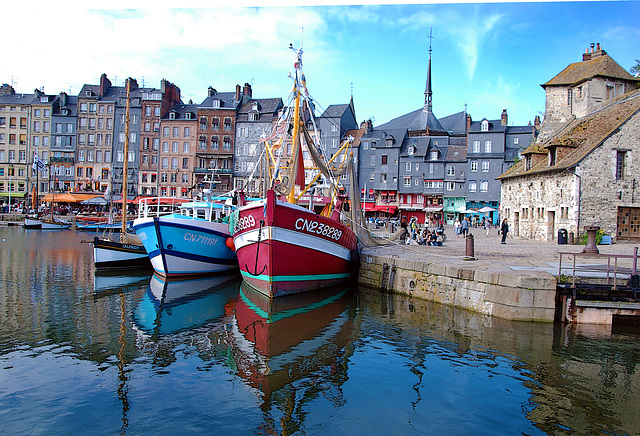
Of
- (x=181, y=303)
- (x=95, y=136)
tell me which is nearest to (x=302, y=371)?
(x=181, y=303)

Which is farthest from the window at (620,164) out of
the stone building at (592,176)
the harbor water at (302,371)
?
the harbor water at (302,371)

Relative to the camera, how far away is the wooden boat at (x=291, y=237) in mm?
14391

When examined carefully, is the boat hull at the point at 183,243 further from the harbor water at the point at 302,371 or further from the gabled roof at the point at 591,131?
the gabled roof at the point at 591,131

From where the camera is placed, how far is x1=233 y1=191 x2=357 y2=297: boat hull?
14.3m

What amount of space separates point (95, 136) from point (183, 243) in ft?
180

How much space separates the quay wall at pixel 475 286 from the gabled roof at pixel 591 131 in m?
12.2

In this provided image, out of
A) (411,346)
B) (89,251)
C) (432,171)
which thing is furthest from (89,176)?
(411,346)

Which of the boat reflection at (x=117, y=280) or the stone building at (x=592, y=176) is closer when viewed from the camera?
the boat reflection at (x=117, y=280)

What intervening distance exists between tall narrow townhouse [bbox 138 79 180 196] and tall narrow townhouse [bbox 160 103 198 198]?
0.87 m

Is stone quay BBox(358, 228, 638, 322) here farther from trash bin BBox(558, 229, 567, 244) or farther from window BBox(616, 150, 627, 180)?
window BBox(616, 150, 627, 180)

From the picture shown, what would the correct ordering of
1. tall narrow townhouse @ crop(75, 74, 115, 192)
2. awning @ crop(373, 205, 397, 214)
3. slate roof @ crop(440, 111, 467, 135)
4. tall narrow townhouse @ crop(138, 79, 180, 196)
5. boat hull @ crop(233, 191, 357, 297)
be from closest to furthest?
1. boat hull @ crop(233, 191, 357, 297)
2. awning @ crop(373, 205, 397, 214)
3. slate roof @ crop(440, 111, 467, 135)
4. tall narrow townhouse @ crop(138, 79, 180, 196)
5. tall narrow townhouse @ crop(75, 74, 115, 192)

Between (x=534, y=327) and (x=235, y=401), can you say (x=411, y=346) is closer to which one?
(x=534, y=327)

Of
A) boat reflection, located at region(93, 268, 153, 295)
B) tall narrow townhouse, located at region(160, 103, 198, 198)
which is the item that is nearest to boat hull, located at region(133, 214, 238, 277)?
boat reflection, located at region(93, 268, 153, 295)

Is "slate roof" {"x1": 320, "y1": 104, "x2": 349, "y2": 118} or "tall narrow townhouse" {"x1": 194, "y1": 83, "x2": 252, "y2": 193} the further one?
"tall narrow townhouse" {"x1": 194, "y1": 83, "x2": 252, "y2": 193}
